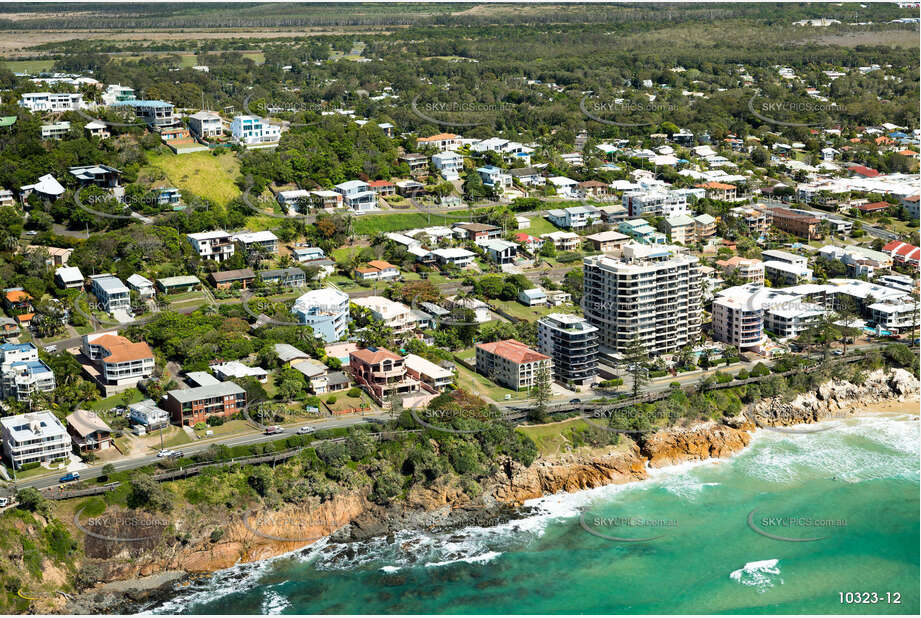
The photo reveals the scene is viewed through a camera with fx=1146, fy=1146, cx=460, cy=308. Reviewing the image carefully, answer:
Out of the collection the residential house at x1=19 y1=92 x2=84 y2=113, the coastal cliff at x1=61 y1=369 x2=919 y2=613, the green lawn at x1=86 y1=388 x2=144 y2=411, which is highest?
the residential house at x1=19 y1=92 x2=84 y2=113

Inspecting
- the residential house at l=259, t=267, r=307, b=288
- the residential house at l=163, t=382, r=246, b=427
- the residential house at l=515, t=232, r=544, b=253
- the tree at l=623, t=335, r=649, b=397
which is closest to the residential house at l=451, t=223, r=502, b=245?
the residential house at l=515, t=232, r=544, b=253

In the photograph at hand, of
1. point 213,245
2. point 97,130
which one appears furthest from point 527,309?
point 97,130

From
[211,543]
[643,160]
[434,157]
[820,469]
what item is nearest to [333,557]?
[211,543]

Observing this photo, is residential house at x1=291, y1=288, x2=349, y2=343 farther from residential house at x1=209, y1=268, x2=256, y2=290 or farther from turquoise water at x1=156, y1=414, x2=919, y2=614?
turquoise water at x1=156, y1=414, x2=919, y2=614

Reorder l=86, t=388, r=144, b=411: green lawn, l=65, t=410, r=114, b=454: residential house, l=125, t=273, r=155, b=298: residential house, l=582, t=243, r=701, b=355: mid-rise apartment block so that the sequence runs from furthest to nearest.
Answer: l=125, t=273, r=155, b=298: residential house < l=582, t=243, r=701, b=355: mid-rise apartment block < l=86, t=388, r=144, b=411: green lawn < l=65, t=410, r=114, b=454: residential house

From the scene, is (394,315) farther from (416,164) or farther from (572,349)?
(416,164)

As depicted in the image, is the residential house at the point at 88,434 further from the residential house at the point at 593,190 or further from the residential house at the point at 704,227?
the residential house at the point at 593,190
